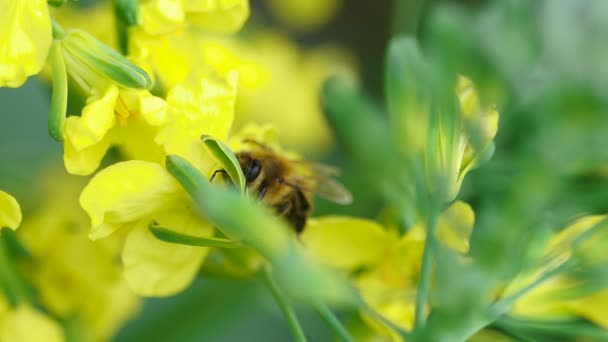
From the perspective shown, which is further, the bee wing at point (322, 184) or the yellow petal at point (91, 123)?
the bee wing at point (322, 184)

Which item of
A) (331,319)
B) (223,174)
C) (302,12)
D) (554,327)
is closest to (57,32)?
(223,174)

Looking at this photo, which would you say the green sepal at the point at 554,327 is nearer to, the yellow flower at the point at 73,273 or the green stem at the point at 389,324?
the green stem at the point at 389,324

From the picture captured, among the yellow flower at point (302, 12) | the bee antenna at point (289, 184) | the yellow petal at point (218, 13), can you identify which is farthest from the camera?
the yellow flower at point (302, 12)

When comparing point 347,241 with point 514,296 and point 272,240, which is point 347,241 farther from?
point 272,240

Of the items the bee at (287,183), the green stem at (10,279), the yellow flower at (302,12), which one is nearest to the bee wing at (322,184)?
the bee at (287,183)

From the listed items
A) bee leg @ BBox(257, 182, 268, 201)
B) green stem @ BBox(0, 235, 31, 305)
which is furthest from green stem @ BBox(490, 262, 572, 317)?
green stem @ BBox(0, 235, 31, 305)

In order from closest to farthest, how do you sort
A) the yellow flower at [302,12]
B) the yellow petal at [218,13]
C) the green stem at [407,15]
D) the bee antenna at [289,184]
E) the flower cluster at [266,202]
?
the flower cluster at [266,202] → the yellow petal at [218,13] → the bee antenna at [289,184] → the green stem at [407,15] → the yellow flower at [302,12]

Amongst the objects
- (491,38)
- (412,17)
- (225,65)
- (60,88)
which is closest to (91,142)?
(60,88)
